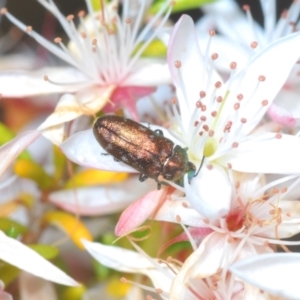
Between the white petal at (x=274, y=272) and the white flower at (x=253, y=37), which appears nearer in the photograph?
the white petal at (x=274, y=272)

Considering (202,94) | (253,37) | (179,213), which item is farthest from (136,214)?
(253,37)

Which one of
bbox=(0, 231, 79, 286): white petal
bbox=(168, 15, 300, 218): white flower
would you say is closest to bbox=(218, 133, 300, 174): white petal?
bbox=(168, 15, 300, 218): white flower

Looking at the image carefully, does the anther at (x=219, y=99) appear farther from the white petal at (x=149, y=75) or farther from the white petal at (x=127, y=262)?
the white petal at (x=127, y=262)

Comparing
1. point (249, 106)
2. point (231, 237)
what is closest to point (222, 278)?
point (231, 237)

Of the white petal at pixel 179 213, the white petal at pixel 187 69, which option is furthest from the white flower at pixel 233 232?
the white petal at pixel 187 69

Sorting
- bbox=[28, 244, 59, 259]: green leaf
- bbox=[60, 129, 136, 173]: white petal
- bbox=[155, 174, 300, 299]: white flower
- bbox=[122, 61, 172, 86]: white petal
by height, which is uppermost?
bbox=[122, 61, 172, 86]: white petal

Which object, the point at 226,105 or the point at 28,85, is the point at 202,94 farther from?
the point at 28,85

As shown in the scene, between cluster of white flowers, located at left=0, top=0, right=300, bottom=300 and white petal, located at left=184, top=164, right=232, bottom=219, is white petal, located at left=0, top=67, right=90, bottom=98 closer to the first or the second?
cluster of white flowers, located at left=0, top=0, right=300, bottom=300
